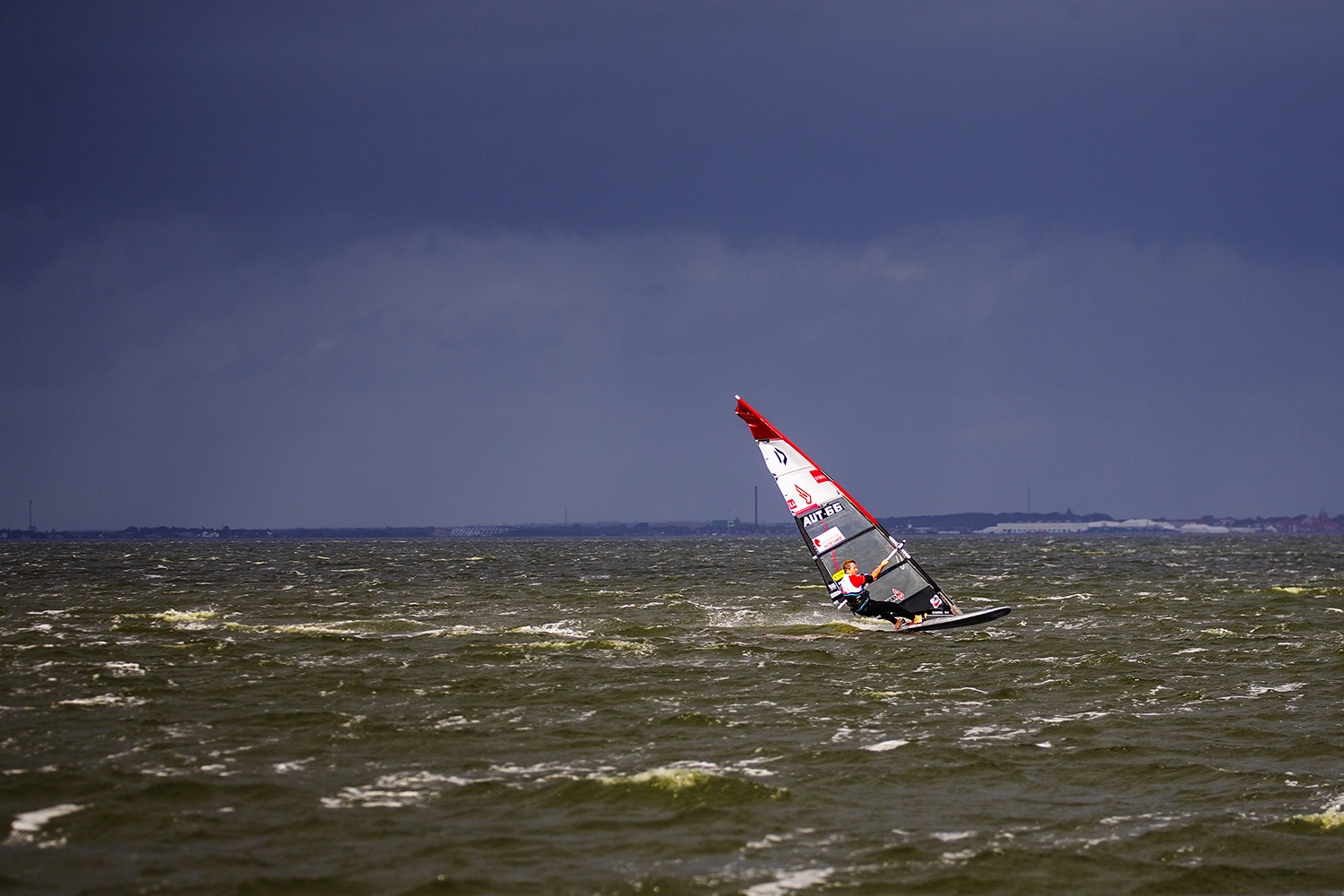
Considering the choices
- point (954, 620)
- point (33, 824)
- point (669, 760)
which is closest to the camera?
point (33, 824)

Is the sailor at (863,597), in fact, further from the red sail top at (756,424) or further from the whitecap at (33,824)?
the whitecap at (33,824)

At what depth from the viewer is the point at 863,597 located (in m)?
30.0

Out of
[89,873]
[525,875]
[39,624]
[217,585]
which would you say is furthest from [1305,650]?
[217,585]

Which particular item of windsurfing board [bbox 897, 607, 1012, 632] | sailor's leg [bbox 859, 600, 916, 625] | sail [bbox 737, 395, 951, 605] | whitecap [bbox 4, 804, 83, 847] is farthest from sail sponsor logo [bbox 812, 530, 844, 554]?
whitecap [bbox 4, 804, 83, 847]

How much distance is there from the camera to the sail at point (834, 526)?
2959cm

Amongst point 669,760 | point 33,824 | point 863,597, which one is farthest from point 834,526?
point 33,824

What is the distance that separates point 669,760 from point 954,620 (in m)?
16.6

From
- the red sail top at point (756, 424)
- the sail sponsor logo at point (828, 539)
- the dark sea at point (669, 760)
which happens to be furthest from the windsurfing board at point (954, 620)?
the red sail top at point (756, 424)

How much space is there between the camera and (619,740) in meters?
15.2

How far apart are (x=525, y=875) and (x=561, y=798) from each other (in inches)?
96.1

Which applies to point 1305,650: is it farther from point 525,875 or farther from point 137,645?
point 137,645

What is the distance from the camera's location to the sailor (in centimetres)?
2969

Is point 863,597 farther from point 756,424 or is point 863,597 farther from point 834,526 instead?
point 756,424

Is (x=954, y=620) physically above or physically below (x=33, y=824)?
below
